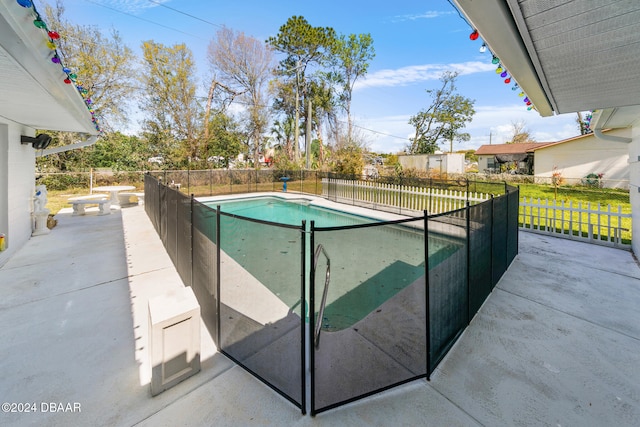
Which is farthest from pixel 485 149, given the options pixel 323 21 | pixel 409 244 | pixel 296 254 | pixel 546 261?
pixel 296 254

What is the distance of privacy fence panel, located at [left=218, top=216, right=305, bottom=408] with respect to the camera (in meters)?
2.09

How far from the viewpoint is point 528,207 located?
7965 millimetres

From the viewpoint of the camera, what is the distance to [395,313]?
111 inches

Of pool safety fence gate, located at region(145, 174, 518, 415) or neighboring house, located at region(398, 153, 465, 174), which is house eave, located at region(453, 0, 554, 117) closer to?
pool safety fence gate, located at region(145, 174, 518, 415)

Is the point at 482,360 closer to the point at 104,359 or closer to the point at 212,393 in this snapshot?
the point at 212,393

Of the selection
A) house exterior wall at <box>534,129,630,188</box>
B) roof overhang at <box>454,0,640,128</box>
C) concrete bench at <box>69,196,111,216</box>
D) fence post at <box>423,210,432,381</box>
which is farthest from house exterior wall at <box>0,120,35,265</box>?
house exterior wall at <box>534,129,630,188</box>

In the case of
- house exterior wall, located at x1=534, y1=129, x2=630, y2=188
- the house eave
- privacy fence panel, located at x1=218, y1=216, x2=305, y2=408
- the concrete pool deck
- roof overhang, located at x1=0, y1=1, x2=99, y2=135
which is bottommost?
the concrete pool deck

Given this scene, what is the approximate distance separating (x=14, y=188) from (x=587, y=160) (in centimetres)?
2548

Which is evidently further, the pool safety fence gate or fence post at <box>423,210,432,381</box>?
fence post at <box>423,210,432,381</box>

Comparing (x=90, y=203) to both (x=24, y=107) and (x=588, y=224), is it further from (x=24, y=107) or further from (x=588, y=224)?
(x=588, y=224)

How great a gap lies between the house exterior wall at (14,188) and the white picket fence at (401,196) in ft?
29.1

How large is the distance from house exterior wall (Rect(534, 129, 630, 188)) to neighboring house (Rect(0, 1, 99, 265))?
890 inches

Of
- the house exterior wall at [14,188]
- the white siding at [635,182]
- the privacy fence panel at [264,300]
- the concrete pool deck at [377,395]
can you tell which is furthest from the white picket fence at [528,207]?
the house exterior wall at [14,188]

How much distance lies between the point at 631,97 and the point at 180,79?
2186 centimetres
